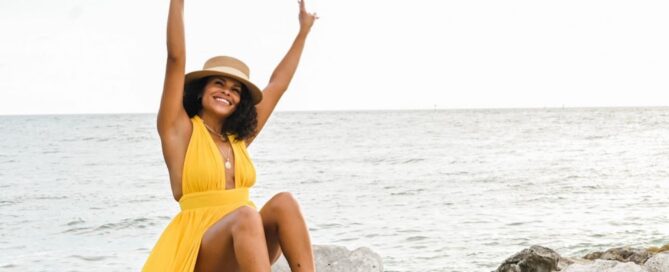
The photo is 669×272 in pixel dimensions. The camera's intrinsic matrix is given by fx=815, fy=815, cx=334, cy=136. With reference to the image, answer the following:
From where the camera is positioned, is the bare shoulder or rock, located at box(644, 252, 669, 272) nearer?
the bare shoulder

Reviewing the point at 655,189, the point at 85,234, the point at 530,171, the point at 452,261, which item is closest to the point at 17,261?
the point at 85,234

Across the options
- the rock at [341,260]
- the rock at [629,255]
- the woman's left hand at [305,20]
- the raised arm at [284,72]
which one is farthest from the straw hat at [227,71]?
the rock at [629,255]

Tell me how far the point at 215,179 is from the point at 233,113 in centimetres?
45

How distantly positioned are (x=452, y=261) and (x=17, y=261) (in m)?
5.69

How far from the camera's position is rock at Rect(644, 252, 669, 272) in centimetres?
587

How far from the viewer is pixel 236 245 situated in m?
3.50

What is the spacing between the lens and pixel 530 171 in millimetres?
23906

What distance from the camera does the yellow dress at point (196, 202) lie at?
12.2ft

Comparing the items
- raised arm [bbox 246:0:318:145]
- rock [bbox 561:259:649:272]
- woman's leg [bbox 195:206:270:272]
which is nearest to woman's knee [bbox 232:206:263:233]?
woman's leg [bbox 195:206:270:272]

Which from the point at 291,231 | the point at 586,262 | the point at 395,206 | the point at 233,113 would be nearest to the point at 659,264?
the point at 586,262

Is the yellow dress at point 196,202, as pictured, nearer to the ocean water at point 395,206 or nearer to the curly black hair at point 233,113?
the curly black hair at point 233,113

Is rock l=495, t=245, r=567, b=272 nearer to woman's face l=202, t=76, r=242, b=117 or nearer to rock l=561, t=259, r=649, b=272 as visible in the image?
rock l=561, t=259, r=649, b=272

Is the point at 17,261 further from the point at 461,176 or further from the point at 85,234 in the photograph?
the point at 461,176

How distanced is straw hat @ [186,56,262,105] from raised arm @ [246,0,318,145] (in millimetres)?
309
